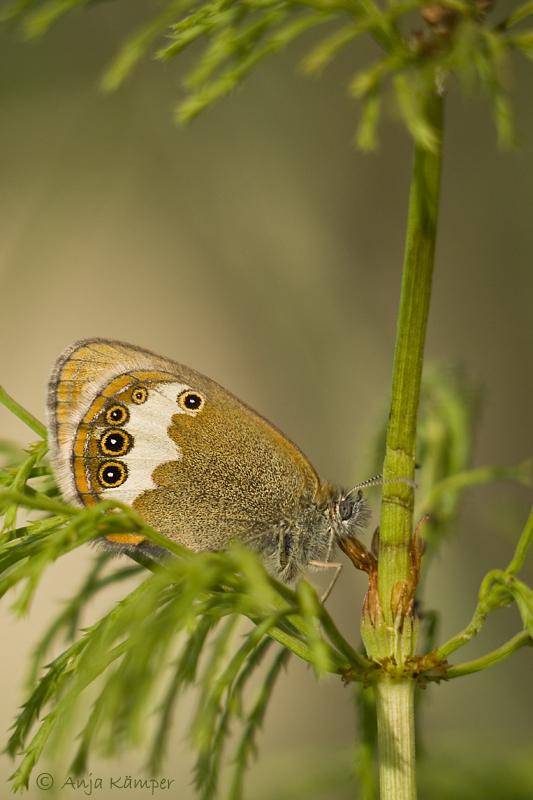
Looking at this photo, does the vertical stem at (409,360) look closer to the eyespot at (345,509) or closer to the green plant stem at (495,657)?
the green plant stem at (495,657)

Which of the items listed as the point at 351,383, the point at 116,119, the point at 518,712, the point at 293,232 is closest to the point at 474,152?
the point at 293,232

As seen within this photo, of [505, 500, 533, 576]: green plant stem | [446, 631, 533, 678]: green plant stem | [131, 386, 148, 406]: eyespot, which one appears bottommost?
[446, 631, 533, 678]: green plant stem

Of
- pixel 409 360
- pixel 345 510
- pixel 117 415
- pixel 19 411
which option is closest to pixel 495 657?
pixel 409 360

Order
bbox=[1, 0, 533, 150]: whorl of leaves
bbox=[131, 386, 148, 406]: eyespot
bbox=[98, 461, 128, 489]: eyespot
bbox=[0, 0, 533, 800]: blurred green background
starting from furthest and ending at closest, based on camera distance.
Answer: bbox=[0, 0, 533, 800]: blurred green background < bbox=[131, 386, 148, 406]: eyespot < bbox=[98, 461, 128, 489]: eyespot < bbox=[1, 0, 533, 150]: whorl of leaves

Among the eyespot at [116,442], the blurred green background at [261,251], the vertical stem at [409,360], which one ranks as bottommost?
the vertical stem at [409,360]

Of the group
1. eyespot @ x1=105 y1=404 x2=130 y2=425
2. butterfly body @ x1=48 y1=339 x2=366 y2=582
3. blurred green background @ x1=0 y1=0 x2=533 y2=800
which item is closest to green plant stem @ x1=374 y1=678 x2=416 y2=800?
butterfly body @ x1=48 y1=339 x2=366 y2=582

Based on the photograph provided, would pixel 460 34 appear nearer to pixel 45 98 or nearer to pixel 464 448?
pixel 464 448

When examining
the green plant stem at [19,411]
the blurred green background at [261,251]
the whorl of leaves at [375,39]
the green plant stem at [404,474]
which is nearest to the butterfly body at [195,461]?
the green plant stem at [19,411]

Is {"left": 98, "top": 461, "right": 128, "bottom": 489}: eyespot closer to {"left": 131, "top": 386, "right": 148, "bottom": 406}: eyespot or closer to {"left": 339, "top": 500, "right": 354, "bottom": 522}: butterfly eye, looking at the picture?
{"left": 131, "top": 386, "right": 148, "bottom": 406}: eyespot
